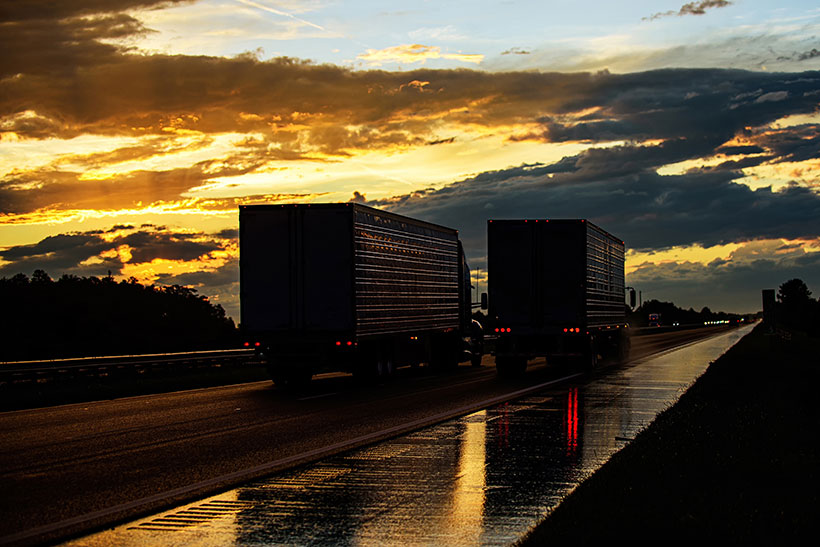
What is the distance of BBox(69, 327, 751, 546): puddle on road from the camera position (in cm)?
784

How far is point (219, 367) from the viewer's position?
35250mm

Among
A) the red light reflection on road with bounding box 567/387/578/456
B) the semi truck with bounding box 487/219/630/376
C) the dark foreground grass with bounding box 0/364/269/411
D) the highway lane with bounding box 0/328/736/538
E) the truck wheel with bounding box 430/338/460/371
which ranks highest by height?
the semi truck with bounding box 487/219/630/376

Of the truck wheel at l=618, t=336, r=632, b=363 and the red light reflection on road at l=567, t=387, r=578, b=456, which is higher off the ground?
the truck wheel at l=618, t=336, r=632, b=363

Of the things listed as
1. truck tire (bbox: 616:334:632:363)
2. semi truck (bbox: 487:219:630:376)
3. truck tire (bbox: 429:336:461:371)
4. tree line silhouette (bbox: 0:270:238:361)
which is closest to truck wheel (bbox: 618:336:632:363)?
truck tire (bbox: 616:334:632:363)

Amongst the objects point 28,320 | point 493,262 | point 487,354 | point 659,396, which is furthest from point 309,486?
point 28,320

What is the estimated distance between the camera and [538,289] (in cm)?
2997

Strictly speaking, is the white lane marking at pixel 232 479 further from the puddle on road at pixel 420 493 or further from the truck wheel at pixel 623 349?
the truck wheel at pixel 623 349

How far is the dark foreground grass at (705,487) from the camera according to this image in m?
7.29

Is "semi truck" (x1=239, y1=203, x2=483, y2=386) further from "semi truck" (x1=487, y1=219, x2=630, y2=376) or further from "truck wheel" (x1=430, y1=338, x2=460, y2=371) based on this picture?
"truck wheel" (x1=430, y1=338, x2=460, y2=371)

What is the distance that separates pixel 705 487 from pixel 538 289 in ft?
68.1

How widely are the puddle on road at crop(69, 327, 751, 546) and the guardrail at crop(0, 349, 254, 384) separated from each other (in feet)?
46.9

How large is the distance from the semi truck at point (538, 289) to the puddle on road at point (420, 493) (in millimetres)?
13232

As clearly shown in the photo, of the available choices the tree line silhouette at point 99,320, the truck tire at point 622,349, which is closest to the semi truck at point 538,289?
the truck tire at point 622,349

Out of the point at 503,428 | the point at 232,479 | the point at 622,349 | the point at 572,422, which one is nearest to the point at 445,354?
the point at 622,349
